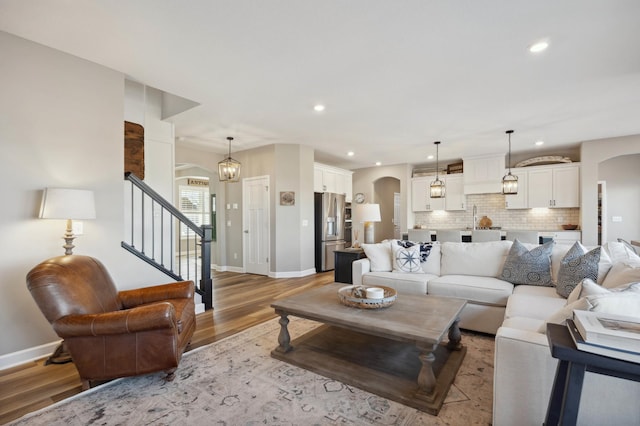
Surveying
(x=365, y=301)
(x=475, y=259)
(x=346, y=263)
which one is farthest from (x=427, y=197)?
(x=365, y=301)

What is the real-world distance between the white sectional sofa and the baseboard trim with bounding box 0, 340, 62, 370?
3.16 metres

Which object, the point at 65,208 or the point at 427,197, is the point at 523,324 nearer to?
the point at 65,208

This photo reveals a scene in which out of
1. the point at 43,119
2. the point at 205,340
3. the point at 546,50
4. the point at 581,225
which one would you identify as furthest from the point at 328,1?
the point at 581,225

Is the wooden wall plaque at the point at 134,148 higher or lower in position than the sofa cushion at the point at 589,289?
higher

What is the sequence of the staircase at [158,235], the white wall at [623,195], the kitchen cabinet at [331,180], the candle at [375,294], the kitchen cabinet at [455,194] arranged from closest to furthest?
the candle at [375,294] → the staircase at [158,235] → the white wall at [623,195] → the kitchen cabinet at [331,180] → the kitchen cabinet at [455,194]

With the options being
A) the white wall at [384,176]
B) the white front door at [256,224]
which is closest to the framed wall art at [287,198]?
the white front door at [256,224]

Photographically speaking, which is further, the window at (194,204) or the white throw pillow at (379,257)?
the window at (194,204)

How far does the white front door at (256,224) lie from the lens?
608 centimetres

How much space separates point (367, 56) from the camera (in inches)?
107

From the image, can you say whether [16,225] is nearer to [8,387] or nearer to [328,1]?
[8,387]

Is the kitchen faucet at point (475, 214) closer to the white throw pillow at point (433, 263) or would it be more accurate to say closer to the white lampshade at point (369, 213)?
the white lampshade at point (369, 213)

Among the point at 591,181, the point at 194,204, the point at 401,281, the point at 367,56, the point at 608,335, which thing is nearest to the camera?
the point at 608,335

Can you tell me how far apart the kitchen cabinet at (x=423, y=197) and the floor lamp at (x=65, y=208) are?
6.96 m

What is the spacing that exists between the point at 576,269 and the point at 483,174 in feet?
15.6
